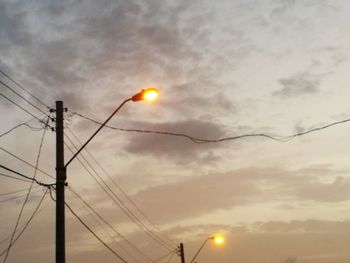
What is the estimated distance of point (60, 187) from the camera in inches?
589

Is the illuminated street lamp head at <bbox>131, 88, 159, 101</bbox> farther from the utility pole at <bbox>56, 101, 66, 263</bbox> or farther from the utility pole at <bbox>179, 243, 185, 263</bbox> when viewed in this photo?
the utility pole at <bbox>179, 243, 185, 263</bbox>

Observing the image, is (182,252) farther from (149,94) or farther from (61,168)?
(149,94)

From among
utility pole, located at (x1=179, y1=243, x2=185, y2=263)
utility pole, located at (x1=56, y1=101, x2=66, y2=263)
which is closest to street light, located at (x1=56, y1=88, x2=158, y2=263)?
utility pole, located at (x1=56, y1=101, x2=66, y2=263)

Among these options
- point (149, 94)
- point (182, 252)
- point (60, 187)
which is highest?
point (182, 252)

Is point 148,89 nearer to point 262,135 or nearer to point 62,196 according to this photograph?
point 62,196

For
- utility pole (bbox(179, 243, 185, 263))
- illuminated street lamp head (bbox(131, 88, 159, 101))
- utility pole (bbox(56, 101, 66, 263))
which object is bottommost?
utility pole (bbox(56, 101, 66, 263))

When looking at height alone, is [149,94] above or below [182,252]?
below

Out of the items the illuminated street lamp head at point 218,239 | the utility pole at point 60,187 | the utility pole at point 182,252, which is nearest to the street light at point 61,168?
the utility pole at point 60,187

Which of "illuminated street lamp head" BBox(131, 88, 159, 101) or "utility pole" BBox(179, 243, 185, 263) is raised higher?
"utility pole" BBox(179, 243, 185, 263)

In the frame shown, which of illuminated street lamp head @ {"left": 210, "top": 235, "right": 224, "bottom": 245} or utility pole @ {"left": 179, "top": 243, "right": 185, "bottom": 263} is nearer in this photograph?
illuminated street lamp head @ {"left": 210, "top": 235, "right": 224, "bottom": 245}

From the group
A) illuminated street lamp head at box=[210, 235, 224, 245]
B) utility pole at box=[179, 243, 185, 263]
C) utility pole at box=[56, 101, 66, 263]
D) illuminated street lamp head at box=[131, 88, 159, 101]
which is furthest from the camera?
utility pole at box=[179, 243, 185, 263]

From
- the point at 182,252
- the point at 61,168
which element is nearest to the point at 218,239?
the point at 182,252

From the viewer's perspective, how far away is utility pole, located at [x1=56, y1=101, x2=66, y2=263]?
14.2 metres

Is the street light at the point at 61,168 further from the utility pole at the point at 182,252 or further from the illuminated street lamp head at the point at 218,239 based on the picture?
the utility pole at the point at 182,252
